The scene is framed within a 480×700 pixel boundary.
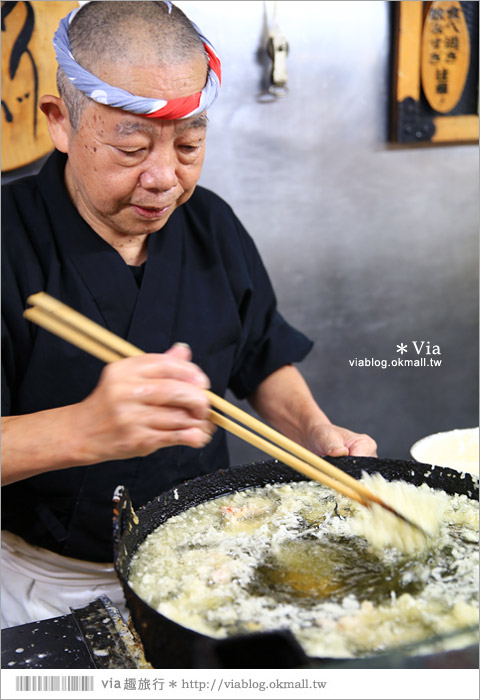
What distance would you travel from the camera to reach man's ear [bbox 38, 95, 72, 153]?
134 centimetres

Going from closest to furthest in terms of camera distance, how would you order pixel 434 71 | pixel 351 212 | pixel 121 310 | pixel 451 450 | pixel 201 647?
pixel 201 647
pixel 121 310
pixel 451 450
pixel 434 71
pixel 351 212

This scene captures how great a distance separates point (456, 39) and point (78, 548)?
254 centimetres

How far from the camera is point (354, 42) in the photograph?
2809 mm

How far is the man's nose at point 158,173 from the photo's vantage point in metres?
1.29

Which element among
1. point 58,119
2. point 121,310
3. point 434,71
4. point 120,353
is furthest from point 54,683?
point 434,71

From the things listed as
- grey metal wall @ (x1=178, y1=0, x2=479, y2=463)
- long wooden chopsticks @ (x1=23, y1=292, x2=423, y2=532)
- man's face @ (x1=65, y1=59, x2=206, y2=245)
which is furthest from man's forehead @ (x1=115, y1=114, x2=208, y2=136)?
grey metal wall @ (x1=178, y1=0, x2=479, y2=463)

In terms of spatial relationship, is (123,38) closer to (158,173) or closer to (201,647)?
(158,173)

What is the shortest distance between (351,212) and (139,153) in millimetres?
1862

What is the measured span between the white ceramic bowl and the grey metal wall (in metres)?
1.30

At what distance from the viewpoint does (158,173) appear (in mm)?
1295

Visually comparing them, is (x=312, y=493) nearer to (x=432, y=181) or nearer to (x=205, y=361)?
(x=205, y=361)

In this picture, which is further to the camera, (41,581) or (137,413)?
(41,581)

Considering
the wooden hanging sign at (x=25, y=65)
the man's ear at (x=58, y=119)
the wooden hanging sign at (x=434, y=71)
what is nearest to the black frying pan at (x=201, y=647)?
the man's ear at (x=58, y=119)

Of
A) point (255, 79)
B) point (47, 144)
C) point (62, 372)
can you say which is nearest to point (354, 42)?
point (255, 79)
